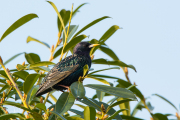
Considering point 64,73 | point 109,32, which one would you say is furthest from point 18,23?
point 109,32

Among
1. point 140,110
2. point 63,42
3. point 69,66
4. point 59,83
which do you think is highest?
point 63,42

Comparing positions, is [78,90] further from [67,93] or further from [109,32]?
[109,32]

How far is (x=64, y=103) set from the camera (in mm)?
2363

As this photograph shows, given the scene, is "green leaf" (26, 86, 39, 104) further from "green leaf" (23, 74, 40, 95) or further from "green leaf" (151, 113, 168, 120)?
"green leaf" (151, 113, 168, 120)

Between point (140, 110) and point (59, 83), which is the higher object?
point (59, 83)

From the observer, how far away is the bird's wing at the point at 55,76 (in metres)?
3.12

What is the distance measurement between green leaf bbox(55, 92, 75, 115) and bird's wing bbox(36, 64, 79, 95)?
72 centimetres

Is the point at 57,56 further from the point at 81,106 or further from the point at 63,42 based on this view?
the point at 81,106

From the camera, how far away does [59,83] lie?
11.4ft

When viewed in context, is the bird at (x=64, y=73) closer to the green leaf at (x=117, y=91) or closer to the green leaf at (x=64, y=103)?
the green leaf at (x=64, y=103)

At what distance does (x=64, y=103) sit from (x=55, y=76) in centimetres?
105


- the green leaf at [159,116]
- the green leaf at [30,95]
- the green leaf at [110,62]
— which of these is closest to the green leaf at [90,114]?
the green leaf at [30,95]

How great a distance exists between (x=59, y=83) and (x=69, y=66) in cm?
27

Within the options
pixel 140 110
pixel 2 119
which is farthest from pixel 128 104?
pixel 2 119
